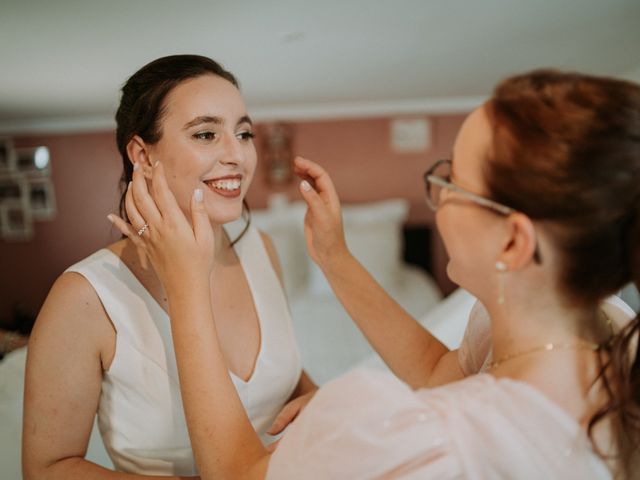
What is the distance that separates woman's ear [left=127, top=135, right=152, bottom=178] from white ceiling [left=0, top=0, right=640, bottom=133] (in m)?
0.31

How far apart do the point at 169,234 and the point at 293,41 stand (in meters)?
1.27

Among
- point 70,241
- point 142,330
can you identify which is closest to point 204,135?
point 142,330

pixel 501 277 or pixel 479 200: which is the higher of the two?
pixel 479 200

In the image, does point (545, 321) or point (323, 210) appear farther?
point (323, 210)

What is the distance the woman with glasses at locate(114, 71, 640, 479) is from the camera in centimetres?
54

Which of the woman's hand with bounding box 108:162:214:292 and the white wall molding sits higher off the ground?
the woman's hand with bounding box 108:162:214:292

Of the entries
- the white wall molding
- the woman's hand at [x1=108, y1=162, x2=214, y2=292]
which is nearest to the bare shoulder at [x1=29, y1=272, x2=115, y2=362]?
the woman's hand at [x1=108, y1=162, x2=214, y2=292]

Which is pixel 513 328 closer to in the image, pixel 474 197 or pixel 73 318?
pixel 474 197

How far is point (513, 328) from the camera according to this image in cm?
65

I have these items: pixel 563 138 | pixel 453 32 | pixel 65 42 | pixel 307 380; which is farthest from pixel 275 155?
pixel 563 138

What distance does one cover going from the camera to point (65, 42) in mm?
1280

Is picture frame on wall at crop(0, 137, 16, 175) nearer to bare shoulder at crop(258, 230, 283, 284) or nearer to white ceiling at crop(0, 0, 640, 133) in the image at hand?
white ceiling at crop(0, 0, 640, 133)

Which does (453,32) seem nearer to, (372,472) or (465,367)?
(465,367)

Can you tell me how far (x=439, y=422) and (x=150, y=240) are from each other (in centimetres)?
52
